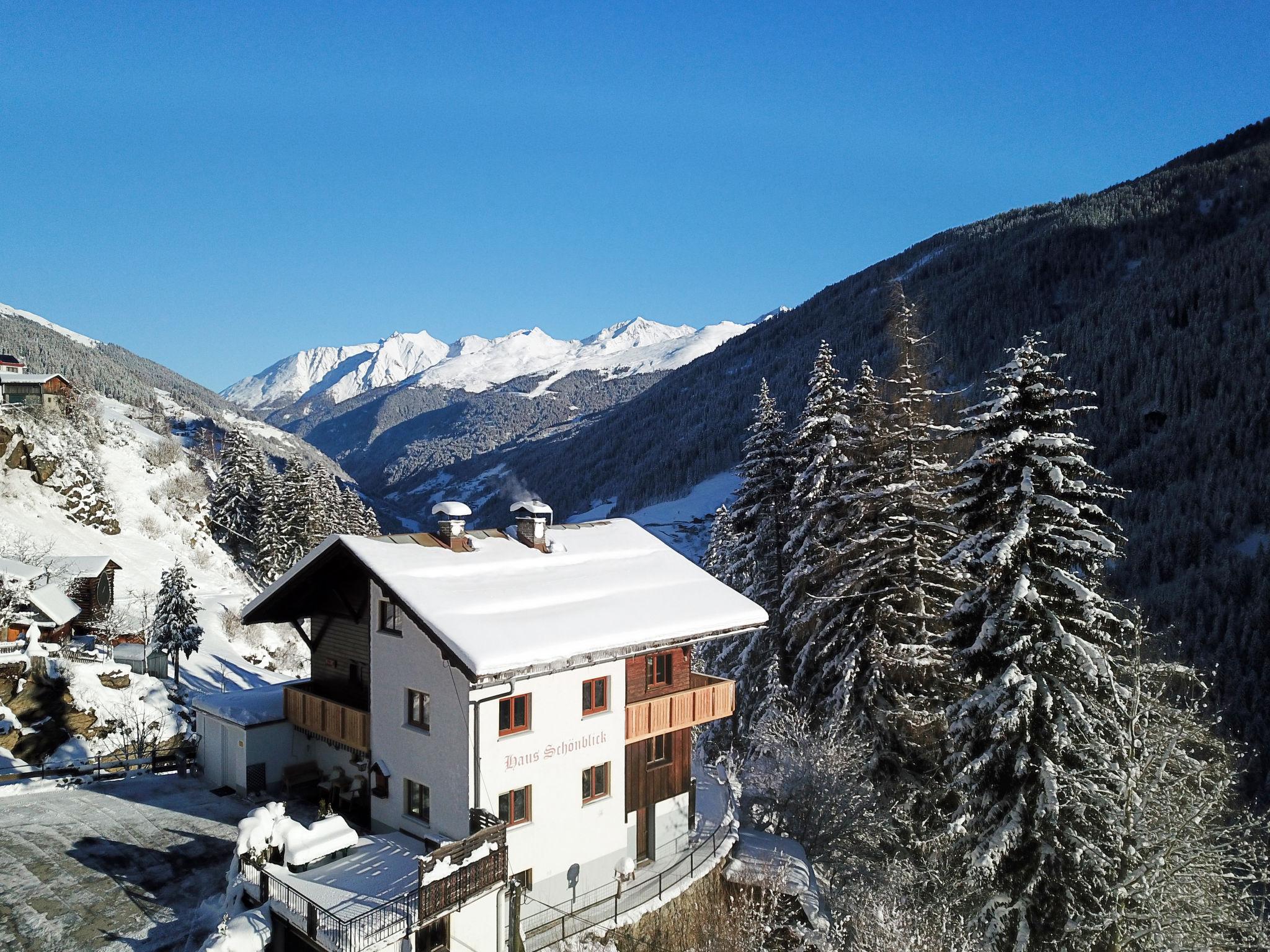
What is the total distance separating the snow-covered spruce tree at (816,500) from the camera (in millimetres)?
26453

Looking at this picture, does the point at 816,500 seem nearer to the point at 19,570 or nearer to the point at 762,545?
the point at 762,545

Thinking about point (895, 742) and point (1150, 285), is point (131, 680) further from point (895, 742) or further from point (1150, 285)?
point (1150, 285)

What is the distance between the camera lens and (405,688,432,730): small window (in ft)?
59.4

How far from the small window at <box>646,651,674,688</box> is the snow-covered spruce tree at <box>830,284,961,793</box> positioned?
6150 mm

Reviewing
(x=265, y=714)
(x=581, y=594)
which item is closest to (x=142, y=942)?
(x=265, y=714)

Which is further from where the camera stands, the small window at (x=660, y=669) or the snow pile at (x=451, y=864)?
the small window at (x=660, y=669)

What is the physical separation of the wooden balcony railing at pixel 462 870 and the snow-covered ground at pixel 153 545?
34.2 metres

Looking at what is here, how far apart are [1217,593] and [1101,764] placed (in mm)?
76360

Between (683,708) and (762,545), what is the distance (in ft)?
34.8

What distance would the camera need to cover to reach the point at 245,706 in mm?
23016

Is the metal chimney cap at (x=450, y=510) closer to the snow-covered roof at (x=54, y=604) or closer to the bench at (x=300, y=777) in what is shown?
the bench at (x=300, y=777)

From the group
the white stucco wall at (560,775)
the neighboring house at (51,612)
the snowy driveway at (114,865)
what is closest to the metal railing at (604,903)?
the white stucco wall at (560,775)

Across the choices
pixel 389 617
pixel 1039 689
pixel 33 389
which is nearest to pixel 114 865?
pixel 389 617

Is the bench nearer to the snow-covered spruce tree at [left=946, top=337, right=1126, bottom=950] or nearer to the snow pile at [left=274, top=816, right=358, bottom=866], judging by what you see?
the snow pile at [left=274, top=816, right=358, bottom=866]
